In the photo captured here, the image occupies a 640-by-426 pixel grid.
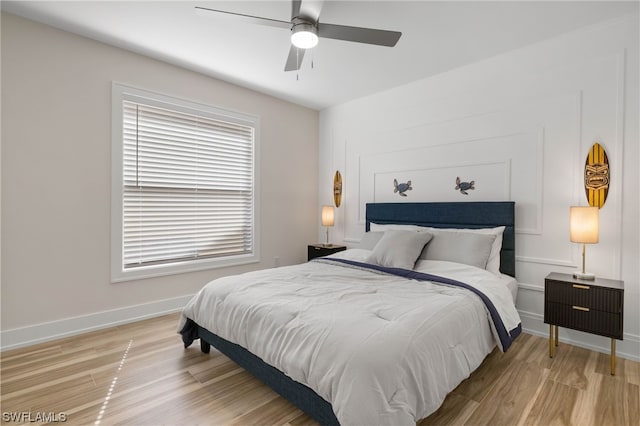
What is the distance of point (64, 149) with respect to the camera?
287cm

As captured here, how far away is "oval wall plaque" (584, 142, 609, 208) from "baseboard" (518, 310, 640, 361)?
111cm

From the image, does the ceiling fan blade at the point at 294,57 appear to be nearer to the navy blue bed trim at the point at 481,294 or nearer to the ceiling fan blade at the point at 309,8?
the ceiling fan blade at the point at 309,8

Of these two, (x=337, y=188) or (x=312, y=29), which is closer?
(x=312, y=29)

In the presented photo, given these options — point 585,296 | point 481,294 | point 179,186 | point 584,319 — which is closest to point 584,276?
point 585,296

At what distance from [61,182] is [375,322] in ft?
9.91

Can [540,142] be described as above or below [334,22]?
below

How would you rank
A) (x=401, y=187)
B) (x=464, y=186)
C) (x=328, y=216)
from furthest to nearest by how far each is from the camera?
(x=328, y=216) → (x=401, y=187) → (x=464, y=186)

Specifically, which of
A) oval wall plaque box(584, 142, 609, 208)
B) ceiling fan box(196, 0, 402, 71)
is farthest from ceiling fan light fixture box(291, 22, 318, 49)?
oval wall plaque box(584, 142, 609, 208)

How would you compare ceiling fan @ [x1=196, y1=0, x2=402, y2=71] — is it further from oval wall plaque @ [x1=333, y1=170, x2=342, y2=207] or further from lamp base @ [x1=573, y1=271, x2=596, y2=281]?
oval wall plaque @ [x1=333, y1=170, x2=342, y2=207]

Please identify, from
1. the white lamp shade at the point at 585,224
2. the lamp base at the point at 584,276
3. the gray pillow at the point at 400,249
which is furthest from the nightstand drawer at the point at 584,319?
the gray pillow at the point at 400,249

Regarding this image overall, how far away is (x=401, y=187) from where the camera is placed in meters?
4.03

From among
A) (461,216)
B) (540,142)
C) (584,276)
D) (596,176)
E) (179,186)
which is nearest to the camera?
(584,276)

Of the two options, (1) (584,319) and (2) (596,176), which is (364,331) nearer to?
(1) (584,319)

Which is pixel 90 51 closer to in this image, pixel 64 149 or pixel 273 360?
pixel 64 149
